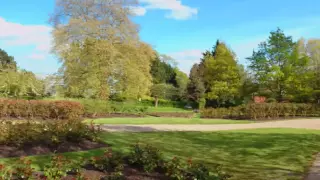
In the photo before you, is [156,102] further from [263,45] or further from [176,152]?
[176,152]

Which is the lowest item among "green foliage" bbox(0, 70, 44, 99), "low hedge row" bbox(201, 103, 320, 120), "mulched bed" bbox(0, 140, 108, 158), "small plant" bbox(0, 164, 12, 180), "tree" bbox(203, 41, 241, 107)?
"mulched bed" bbox(0, 140, 108, 158)

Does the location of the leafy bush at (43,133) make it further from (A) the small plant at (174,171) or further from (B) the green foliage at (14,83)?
(B) the green foliage at (14,83)

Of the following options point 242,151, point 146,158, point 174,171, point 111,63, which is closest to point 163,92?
point 111,63

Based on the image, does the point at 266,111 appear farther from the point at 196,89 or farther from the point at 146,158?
the point at 146,158

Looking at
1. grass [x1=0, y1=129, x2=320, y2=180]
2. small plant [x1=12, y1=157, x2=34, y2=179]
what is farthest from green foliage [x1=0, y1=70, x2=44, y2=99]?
small plant [x1=12, y1=157, x2=34, y2=179]

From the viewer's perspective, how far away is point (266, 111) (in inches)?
924

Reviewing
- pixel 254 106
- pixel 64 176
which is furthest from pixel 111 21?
pixel 64 176

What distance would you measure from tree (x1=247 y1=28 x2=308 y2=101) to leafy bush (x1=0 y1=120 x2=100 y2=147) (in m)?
22.4

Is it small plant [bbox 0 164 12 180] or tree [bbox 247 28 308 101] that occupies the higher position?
tree [bbox 247 28 308 101]

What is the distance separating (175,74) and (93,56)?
2951cm

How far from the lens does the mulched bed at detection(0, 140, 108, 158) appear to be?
7199mm

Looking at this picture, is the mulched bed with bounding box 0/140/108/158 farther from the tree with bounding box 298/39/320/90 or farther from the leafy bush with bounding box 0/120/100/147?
the tree with bounding box 298/39/320/90

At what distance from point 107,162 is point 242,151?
484cm

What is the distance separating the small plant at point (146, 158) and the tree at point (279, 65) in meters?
23.4
